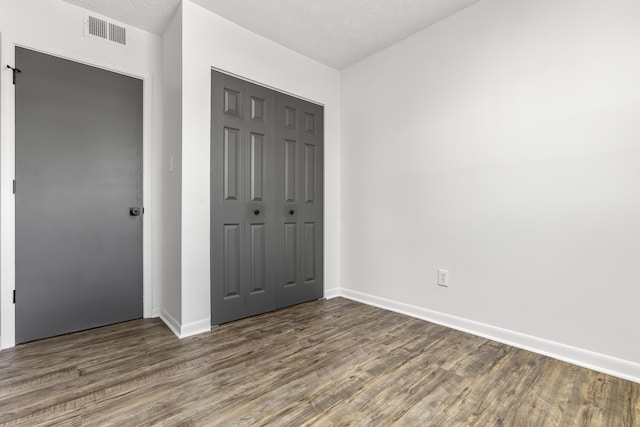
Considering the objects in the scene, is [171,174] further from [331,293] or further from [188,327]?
[331,293]

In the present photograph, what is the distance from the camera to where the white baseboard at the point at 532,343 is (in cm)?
170

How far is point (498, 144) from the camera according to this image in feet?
7.16

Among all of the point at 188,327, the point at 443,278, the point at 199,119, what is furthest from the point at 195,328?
the point at 443,278

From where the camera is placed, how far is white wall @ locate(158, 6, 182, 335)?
2.33 meters

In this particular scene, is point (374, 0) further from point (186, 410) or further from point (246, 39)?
point (186, 410)

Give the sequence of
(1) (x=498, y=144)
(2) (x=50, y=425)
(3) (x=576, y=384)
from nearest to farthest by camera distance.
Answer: (2) (x=50, y=425)
(3) (x=576, y=384)
(1) (x=498, y=144)

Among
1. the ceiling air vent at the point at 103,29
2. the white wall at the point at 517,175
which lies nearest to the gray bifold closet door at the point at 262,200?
the white wall at the point at 517,175

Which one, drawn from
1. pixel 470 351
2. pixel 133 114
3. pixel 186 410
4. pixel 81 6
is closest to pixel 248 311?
pixel 186 410

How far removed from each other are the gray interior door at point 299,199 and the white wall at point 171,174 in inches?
33.8

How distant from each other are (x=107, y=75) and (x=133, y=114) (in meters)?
0.33

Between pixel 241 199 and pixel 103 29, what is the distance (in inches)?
66.9

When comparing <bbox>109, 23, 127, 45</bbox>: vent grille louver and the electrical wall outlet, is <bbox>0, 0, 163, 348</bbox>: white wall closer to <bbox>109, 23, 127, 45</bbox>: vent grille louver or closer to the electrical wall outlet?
<bbox>109, 23, 127, 45</bbox>: vent grille louver

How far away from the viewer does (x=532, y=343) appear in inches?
79.3

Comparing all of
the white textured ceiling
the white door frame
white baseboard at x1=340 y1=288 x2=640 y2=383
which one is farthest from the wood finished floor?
the white textured ceiling
